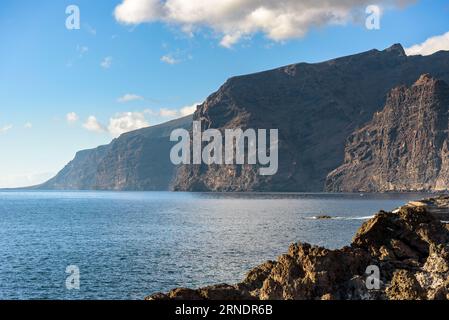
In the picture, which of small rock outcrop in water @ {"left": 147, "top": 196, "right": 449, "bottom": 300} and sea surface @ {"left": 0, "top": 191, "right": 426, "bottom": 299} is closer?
small rock outcrop in water @ {"left": 147, "top": 196, "right": 449, "bottom": 300}

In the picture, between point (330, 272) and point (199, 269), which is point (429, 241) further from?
point (199, 269)

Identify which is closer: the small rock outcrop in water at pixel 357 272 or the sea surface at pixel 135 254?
the small rock outcrop in water at pixel 357 272

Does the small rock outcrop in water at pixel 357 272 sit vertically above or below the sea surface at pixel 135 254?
above

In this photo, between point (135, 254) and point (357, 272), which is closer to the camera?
point (357, 272)

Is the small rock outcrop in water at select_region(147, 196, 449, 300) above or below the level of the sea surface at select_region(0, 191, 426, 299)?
above

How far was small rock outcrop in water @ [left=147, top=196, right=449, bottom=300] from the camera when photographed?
25.2 metres

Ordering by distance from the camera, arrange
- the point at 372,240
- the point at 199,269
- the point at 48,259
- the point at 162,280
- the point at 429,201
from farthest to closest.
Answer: the point at 429,201
the point at 48,259
the point at 199,269
the point at 162,280
the point at 372,240

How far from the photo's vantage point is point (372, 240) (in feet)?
122

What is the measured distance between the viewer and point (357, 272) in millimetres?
30469

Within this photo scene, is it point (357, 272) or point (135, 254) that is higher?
point (357, 272)

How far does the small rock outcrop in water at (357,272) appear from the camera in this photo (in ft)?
82.6
